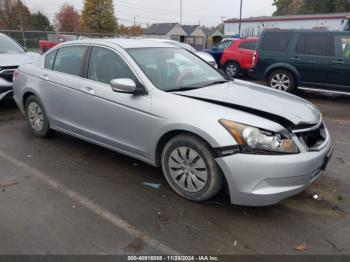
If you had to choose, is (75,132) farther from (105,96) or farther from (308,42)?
(308,42)

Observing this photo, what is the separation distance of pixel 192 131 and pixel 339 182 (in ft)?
6.62

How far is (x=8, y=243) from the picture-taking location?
2807mm

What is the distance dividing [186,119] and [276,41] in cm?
685

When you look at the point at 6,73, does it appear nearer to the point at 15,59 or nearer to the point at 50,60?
the point at 15,59

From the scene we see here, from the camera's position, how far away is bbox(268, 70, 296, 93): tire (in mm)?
8852

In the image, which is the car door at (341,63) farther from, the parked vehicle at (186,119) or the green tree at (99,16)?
the green tree at (99,16)

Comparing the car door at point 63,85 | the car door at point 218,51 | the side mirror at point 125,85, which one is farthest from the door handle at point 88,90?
the car door at point 218,51

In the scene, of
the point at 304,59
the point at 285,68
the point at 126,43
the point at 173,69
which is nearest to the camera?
the point at 173,69

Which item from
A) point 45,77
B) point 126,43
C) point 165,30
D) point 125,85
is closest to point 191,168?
point 125,85

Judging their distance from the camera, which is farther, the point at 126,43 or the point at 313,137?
the point at 126,43

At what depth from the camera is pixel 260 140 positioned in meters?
2.97

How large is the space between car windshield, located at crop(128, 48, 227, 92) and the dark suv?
4874mm

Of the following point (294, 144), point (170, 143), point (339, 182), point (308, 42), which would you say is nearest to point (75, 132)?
point (170, 143)

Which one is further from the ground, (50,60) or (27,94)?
(50,60)
